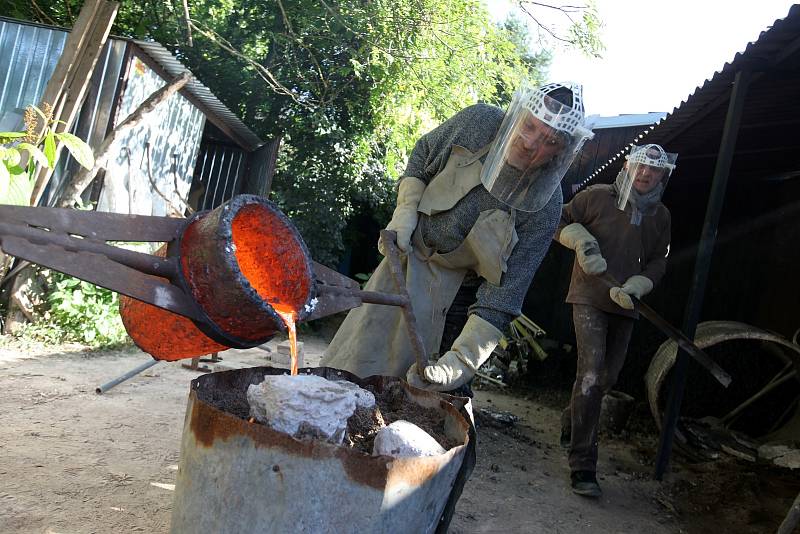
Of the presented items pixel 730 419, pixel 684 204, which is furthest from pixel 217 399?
pixel 684 204

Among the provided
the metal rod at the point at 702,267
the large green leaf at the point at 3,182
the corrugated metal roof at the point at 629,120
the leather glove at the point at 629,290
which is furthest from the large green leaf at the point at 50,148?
the corrugated metal roof at the point at 629,120

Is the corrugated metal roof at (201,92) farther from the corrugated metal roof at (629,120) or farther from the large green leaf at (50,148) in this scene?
the corrugated metal roof at (629,120)

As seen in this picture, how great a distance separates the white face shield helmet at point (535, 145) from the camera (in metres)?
2.67

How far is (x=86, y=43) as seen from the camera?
17.6 feet

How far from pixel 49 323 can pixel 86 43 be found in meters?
2.38

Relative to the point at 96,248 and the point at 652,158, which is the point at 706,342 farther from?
the point at 96,248

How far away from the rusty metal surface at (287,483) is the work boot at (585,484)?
2.51 meters

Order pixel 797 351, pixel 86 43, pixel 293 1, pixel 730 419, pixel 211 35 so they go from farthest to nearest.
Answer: pixel 293 1 → pixel 211 35 → pixel 730 419 → pixel 86 43 → pixel 797 351

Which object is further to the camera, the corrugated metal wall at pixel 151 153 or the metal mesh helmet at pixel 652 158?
the corrugated metal wall at pixel 151 153

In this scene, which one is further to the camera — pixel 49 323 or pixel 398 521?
pixel 49 323

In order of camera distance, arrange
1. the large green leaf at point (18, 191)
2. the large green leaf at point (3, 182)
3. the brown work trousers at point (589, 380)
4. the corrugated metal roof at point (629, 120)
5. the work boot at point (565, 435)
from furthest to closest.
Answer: the corrugated metal roof at point (629, 120)
the work boot at point (565, 435)
the brown work trousers at point (589, 380)
the large green leaf at point (18, 191)
the large green leaf at point (3, 182)

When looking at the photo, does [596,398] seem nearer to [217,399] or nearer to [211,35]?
[217,399]

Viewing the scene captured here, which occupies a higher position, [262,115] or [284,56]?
[284,56]

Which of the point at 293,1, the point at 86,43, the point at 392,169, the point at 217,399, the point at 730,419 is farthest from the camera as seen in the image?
the point at 293,1
